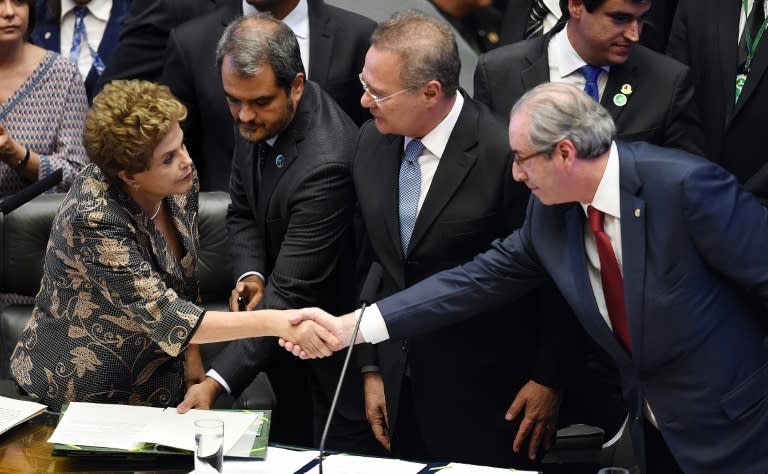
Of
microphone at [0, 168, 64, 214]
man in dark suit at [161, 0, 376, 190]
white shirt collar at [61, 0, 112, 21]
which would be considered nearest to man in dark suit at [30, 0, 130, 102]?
white shirt collar at [61, 0, 112, 21]

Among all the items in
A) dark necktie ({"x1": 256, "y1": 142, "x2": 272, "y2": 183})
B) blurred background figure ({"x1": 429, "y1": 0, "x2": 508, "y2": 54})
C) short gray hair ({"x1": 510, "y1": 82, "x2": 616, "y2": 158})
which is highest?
short gray hair ({"x1": 510, "y1": 82, "x2": 616, "y2": 158})

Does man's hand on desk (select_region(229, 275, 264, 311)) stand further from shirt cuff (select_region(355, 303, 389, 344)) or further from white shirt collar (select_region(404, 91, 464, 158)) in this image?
white shirt collar (select_region(404, 91, 464, 158))

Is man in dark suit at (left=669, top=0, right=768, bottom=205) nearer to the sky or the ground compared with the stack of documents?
nearer to the sky

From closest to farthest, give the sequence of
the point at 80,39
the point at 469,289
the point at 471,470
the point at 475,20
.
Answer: the point at 471,470 → the point at 469,289 → the point at 475,20 → the point at 80,39

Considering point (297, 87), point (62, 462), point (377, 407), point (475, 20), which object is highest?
point (297, 87)

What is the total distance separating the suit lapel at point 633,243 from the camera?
2873 mm

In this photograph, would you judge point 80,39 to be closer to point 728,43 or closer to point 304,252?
point 304,252

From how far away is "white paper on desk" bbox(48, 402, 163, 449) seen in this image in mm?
2916

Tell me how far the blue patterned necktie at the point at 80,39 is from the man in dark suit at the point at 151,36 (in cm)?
30

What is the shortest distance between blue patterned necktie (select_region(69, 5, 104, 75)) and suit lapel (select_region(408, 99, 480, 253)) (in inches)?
77.7

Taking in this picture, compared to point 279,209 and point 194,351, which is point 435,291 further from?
point 194,351

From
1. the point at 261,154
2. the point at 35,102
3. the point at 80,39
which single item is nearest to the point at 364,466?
the point at 261,154

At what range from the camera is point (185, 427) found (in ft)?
9.83

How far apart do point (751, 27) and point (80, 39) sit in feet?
8.30
